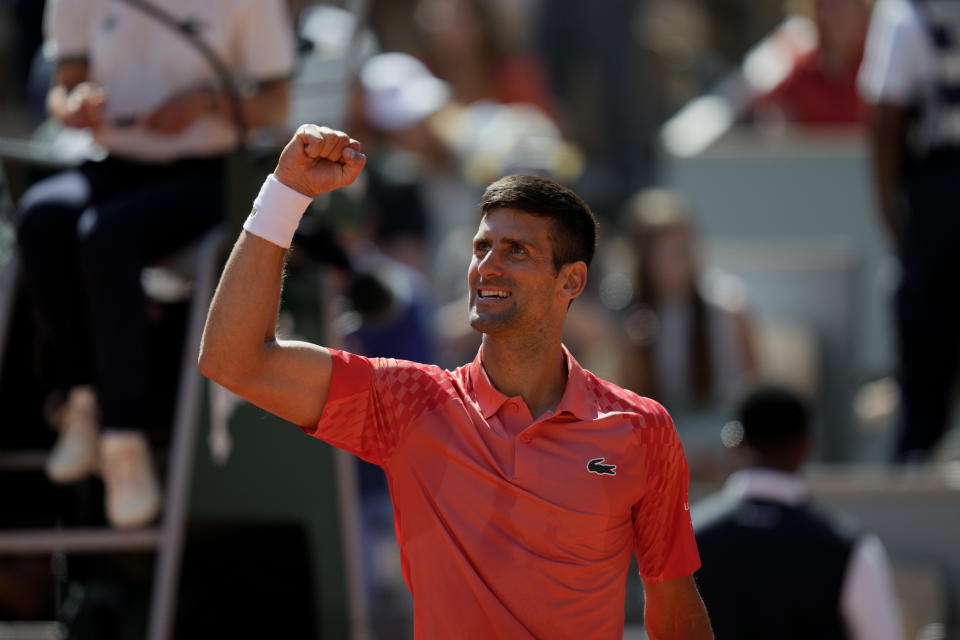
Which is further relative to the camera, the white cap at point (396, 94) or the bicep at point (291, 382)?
the white cap at point (396, 94)

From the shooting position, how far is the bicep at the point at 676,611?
10.9ft

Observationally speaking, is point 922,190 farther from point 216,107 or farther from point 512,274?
point 512,274

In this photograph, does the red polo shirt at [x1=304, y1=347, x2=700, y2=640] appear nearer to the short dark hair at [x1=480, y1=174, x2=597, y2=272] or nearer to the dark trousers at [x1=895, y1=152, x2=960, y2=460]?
the short dark hair at [x1=480, y1=174, x2=597, y2=272]

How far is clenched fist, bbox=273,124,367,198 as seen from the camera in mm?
3115

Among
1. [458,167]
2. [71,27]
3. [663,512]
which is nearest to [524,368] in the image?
[663,512]

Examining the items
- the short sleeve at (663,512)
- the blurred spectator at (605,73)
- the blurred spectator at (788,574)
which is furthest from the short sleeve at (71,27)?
the blurred spectator at (605,73)

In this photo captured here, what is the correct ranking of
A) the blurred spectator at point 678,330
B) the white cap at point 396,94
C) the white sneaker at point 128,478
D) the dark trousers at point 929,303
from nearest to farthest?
the white sneaker at point 128,478 < the dark trousers at point 929,303 < the blurred spectator at point 678,330 < the white cap at point 396,94

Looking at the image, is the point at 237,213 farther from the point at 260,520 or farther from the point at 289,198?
the point at 289,198

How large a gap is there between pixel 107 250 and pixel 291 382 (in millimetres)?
1852

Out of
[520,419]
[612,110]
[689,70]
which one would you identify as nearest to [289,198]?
[520,419]

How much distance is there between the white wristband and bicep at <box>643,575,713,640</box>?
109cm

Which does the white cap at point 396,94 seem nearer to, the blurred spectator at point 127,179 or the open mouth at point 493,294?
the blurred spectator at point 127,179

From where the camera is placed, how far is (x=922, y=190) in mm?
6750

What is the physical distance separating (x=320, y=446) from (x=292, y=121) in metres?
1.31
